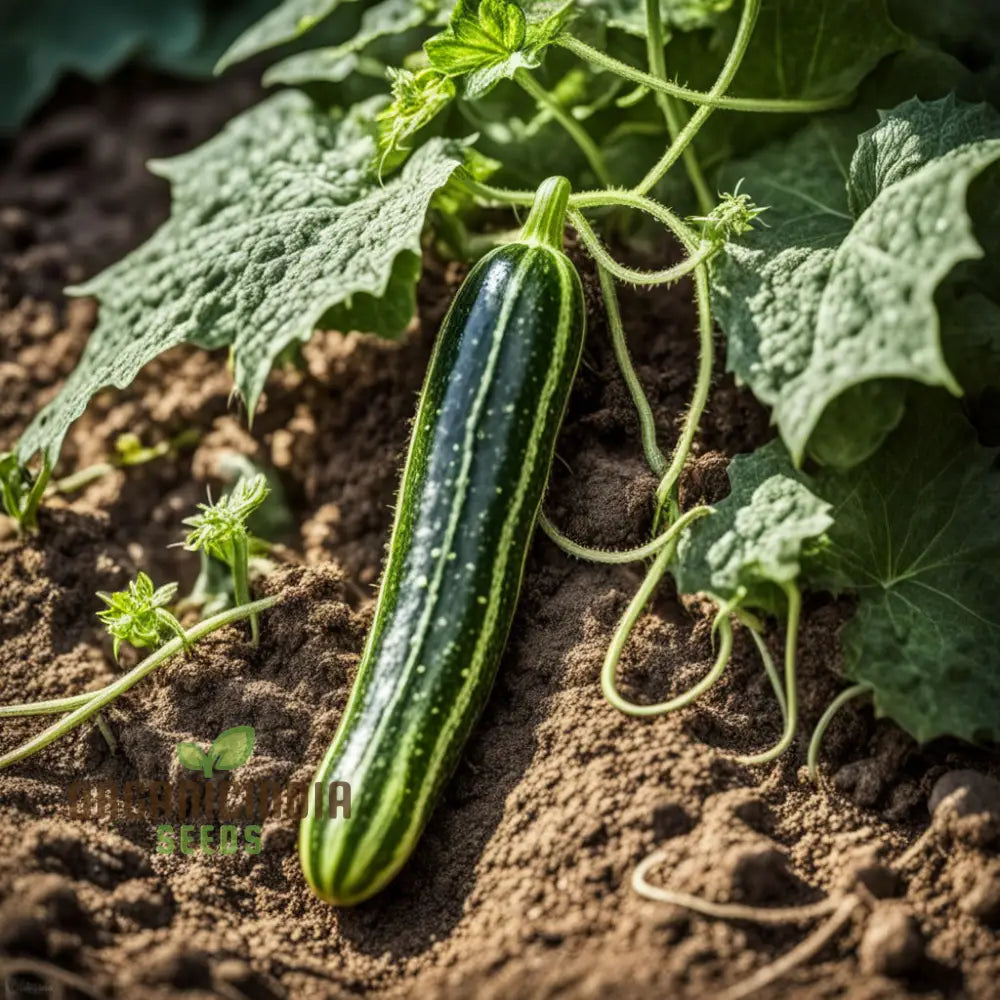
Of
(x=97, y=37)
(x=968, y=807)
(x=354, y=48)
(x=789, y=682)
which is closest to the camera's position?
(x=968, y=807)

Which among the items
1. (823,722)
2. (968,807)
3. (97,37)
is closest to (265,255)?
(823,722)

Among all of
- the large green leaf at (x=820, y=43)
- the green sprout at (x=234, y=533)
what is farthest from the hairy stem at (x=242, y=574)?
the large green leaf at (x=820, y=43)

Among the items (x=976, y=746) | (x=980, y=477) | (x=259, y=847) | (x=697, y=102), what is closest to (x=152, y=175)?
(x=697, y=102)

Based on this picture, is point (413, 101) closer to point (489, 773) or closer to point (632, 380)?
point (632, 380)

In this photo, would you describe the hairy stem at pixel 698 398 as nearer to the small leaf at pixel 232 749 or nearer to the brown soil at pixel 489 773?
the brown soil at pixel 489 773

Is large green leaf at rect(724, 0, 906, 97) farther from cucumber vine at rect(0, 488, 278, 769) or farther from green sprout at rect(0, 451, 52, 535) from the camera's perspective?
green sprout at rect(0, 451, 52, 535)

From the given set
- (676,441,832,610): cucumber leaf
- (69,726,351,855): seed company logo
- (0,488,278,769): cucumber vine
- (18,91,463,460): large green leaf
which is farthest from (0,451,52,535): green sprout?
(676,441,832,610): cucumber leaf

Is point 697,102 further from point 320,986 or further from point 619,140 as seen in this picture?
point 320,986
